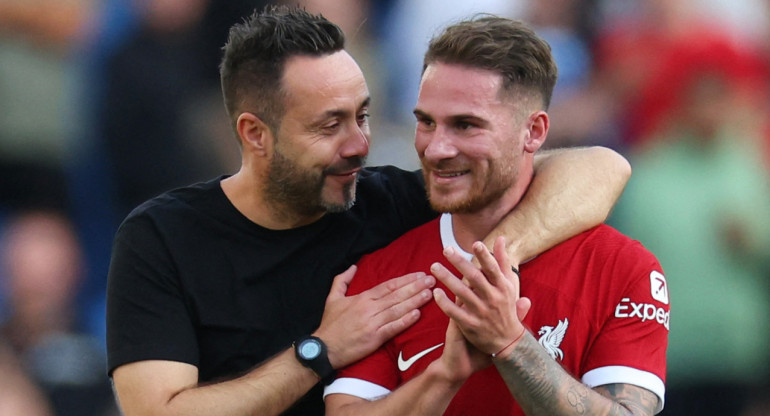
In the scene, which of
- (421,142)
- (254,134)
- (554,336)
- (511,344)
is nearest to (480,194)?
(421,142)

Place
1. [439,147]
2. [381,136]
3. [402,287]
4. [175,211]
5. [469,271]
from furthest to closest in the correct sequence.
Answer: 1. [381,136]
2. [175,211]
3. [402,287]
4. [439,147]
5. [469,271]

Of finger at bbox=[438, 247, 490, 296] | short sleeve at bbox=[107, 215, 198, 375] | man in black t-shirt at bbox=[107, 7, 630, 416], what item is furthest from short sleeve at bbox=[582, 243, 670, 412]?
short sleeve at bbox=[107, 215, 198, 375]

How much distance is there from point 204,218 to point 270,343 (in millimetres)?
448

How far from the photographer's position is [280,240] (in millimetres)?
3164

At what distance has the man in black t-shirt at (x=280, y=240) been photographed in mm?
2873

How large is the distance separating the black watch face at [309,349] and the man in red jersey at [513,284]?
9 cm

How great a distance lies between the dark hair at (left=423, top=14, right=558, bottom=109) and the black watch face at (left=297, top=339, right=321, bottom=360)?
87 centimetres

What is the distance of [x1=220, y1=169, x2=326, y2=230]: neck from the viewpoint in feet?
10.5

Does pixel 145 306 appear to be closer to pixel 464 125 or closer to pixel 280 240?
pixel 280 240

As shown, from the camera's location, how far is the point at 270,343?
3.05 metres

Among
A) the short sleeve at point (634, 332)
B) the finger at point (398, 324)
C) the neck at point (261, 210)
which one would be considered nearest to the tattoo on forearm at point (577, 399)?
the short sleeve at point (634, 332)

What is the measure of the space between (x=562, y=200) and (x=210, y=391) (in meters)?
1.15

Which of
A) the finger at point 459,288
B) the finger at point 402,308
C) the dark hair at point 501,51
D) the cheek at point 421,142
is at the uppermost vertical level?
the dark hair at point 501,51

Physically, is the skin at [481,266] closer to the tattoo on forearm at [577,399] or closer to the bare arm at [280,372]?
the tattoo on forearm at [577,399]
